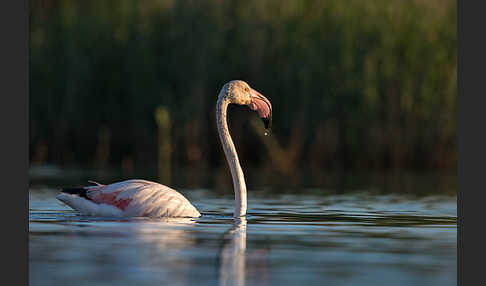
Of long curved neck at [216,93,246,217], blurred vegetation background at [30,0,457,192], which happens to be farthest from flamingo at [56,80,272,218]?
blurred vegetation background at [30,0,457,192]

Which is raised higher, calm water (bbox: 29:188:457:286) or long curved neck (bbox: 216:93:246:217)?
long curved neck (bbox: 216:93:246:217)

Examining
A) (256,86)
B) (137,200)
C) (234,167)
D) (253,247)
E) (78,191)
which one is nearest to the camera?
(253,247)

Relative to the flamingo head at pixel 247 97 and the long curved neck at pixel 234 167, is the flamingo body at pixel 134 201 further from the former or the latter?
the flamingo head at pixel 247 97

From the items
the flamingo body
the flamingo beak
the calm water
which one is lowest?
the calm water

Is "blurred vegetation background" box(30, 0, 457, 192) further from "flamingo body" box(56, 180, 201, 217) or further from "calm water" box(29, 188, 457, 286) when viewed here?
"flamingo body" box(56, 180, 201, 217)

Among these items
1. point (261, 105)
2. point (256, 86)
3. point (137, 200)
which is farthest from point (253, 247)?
point (256, 86)

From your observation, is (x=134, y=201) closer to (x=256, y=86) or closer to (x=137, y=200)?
(x=137, y=200)

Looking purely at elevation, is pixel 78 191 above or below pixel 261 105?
below

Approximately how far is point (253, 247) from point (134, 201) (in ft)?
8.22

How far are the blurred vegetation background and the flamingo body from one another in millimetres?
7725

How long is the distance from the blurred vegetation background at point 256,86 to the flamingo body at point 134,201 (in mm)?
7725

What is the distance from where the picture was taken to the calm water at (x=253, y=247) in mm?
6684

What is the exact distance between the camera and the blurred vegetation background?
1905 cm

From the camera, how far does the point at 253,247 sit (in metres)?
8.20
